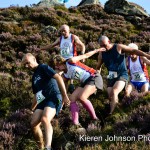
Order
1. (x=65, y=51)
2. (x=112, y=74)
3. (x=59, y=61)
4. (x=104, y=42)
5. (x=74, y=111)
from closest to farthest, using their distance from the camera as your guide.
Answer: (x=59, y=61) < (x=74, y=111) < (x=104, y=42) < (x=112, y=74) < (x=65, y=51)

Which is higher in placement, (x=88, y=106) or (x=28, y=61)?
(x=28, y=61)

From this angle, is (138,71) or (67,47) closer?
(138,71)

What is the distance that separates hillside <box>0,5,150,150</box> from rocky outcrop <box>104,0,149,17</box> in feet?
3.13

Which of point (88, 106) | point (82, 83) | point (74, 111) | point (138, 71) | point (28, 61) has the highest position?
point (138, 71)

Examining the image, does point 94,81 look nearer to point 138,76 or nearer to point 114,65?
point 114,65

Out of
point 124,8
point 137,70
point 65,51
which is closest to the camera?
point 137,70

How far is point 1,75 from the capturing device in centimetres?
1156

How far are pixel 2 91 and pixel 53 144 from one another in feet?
11.6

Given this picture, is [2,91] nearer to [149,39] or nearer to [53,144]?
[53,144]

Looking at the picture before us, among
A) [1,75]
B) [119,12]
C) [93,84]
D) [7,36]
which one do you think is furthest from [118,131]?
[119,12]

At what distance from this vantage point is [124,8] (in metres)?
24.7

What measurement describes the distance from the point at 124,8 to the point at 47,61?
12.9 meters

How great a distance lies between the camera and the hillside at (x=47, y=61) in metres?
7.33

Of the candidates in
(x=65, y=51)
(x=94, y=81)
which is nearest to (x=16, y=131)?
(x=94, y=81)
